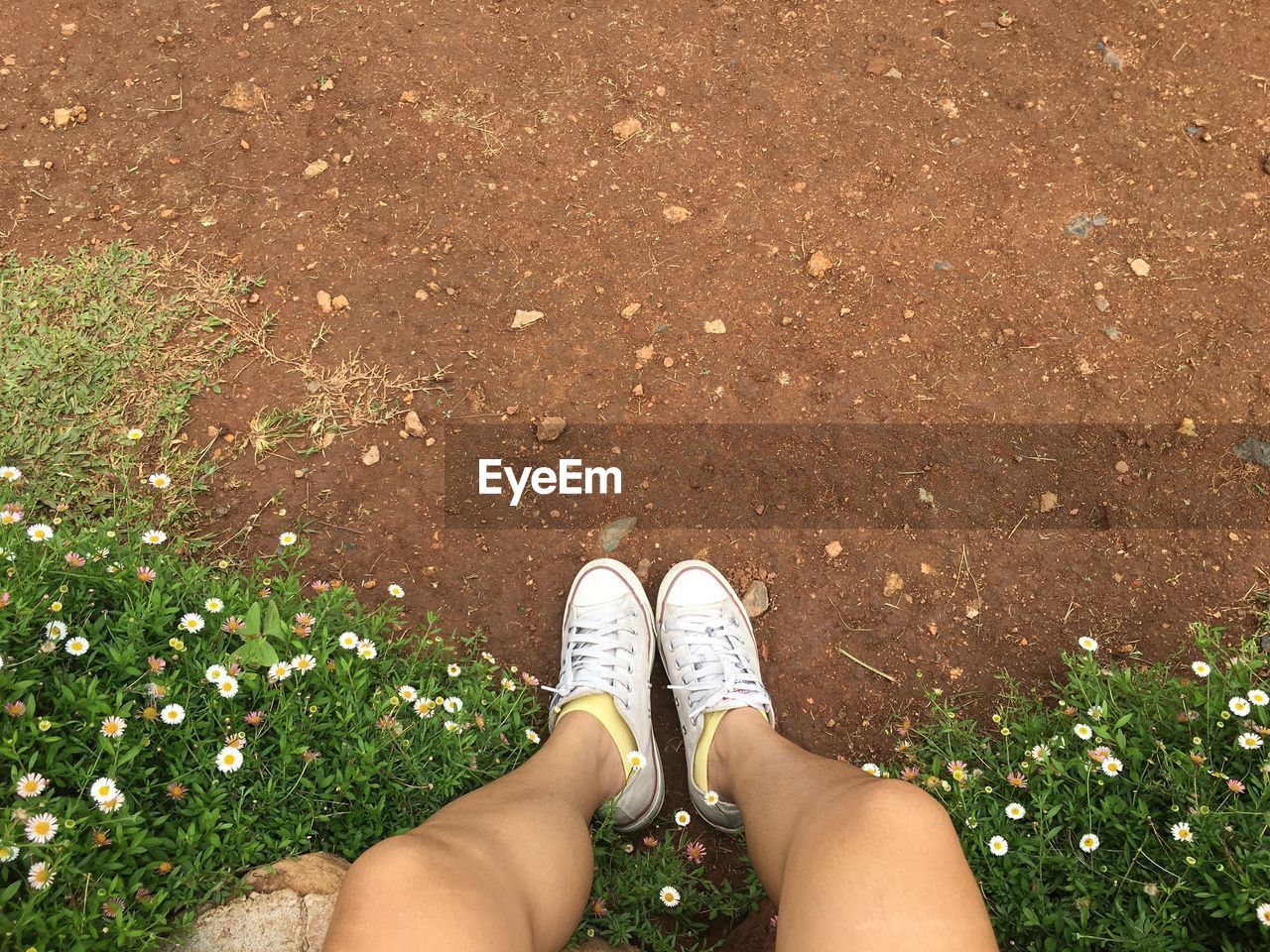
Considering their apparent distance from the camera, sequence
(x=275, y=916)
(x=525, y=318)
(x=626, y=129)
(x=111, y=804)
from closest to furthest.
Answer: (x=111, y=804)
(x=275, y=916)
(x=525, y=318)
(x=626, y=129)

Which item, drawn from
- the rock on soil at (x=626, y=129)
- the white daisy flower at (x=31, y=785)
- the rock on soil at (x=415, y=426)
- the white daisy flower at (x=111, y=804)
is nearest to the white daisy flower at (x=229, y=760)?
the white daisy flower at (x=111, y=804)

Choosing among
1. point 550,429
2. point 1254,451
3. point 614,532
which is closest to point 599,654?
Result: point 614,532

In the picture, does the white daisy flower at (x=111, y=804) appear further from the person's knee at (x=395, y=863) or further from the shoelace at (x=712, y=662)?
the shoelace at (x=712, y=662)

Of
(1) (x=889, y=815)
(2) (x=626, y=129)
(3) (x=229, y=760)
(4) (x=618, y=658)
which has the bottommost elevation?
(4) (x=618, y=658)

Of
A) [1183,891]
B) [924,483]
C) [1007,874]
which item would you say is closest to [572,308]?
[924,483]

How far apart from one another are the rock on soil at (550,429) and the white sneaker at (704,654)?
0.57 m

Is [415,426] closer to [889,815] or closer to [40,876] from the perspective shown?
[40,876]

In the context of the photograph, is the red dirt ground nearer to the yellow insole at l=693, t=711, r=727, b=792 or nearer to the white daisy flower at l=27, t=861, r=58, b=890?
the yellow insole at l=693, t=711, r=727, b=792

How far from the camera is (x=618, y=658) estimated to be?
2.38m

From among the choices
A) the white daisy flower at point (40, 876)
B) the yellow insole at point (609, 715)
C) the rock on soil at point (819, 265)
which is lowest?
the yellow insole at point (609, 715)

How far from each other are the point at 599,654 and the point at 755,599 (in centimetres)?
52

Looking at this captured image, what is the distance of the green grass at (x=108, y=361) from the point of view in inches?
99.5

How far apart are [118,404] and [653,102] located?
2087 millimetres

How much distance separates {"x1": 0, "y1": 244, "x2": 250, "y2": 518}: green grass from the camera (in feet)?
8.29
